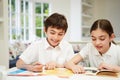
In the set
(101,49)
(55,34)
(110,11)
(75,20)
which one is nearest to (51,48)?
(55,34)

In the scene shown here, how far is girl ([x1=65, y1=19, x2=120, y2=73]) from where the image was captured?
1597 millimetres

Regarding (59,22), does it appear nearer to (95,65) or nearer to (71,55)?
(71,55)

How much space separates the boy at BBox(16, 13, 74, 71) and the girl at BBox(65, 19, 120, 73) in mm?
147

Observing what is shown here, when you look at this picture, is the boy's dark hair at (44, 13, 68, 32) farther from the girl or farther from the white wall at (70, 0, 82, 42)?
the white wall at (70, 0, 82, 42)

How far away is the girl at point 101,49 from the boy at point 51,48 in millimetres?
147

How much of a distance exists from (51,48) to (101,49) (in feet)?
1.36

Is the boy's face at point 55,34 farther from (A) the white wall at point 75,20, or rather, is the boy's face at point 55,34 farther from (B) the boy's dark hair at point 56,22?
(A) the white wall at point 75,20

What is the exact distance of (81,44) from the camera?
3391 mm

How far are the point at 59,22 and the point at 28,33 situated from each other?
345cm

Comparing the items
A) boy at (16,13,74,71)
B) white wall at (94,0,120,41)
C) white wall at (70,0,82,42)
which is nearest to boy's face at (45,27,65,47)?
boy at (16,13,74,71)

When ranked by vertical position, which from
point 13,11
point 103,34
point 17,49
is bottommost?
point 17,49

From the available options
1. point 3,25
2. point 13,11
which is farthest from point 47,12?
point 3,25

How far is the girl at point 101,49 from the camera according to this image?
5.24 feet

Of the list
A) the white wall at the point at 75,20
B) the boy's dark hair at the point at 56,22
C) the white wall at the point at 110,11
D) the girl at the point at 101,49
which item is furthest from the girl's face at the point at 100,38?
the white wall at the point at 110,11
